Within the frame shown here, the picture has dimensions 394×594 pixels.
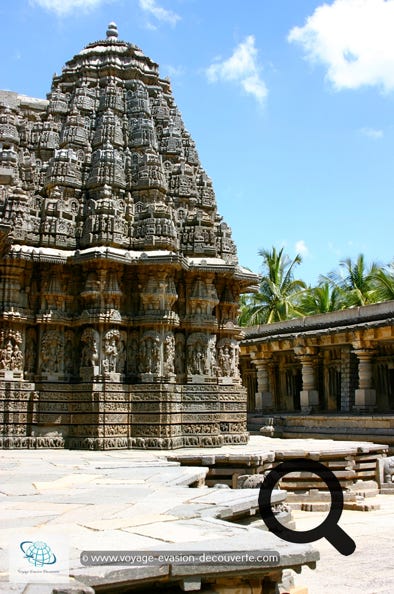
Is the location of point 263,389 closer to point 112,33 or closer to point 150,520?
point 112,33

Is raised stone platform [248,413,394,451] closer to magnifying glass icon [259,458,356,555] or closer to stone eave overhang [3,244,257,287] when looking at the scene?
magnifying glass icon [259,458,356,555]

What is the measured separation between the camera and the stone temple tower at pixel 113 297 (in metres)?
12.7

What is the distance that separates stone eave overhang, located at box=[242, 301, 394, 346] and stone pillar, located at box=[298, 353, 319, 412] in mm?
787

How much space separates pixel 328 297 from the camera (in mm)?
33281

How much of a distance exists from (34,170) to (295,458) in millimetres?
8252

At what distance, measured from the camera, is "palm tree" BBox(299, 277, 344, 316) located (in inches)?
1307

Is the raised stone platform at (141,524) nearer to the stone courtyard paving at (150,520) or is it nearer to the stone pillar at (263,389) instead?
the stone courtyard paving at (150,520)

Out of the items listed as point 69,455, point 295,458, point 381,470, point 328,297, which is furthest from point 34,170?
point 328,297

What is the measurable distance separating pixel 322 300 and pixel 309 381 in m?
13.0

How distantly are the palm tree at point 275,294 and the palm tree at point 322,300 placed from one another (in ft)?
1.67

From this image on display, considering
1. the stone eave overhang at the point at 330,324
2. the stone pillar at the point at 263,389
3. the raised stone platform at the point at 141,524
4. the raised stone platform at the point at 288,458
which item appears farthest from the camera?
the stone pillar at the point at 263,389

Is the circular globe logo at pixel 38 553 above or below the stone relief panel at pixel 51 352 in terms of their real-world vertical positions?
below
